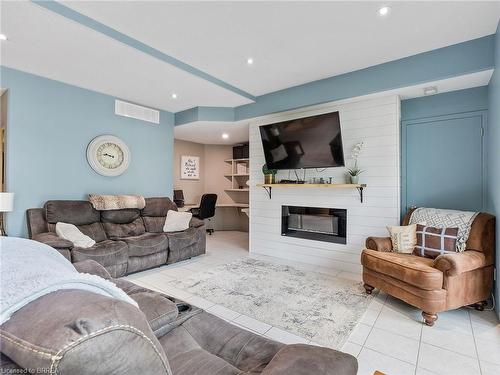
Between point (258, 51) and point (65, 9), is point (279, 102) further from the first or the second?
point (65, 9)

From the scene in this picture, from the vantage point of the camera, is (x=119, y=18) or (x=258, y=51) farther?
(x=258, y=51)

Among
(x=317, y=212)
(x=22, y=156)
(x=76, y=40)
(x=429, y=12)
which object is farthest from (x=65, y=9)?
(x=317, y=212)

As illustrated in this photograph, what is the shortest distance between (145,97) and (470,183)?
4.67m

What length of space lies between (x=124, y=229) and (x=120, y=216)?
0.21 metres

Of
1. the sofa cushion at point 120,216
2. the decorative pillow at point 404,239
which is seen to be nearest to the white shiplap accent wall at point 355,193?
the decorative pillow at point 404,239

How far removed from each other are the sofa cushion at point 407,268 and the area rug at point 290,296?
0.41 meters

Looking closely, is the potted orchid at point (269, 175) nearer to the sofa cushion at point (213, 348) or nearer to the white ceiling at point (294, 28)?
the white ceiling at point (294, 28)

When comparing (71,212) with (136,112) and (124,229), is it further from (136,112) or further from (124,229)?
(136,112)

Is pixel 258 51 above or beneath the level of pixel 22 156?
above

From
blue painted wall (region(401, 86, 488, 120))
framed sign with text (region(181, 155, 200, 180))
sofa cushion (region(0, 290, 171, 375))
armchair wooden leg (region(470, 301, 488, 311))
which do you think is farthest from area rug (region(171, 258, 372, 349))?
framed sign with text (region(181, 155, 200, 180))

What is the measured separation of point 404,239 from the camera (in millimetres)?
2877

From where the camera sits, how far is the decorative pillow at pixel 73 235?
318 cm

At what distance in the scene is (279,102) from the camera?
4.16 meters

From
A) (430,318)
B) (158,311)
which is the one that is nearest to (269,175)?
(430,318)
